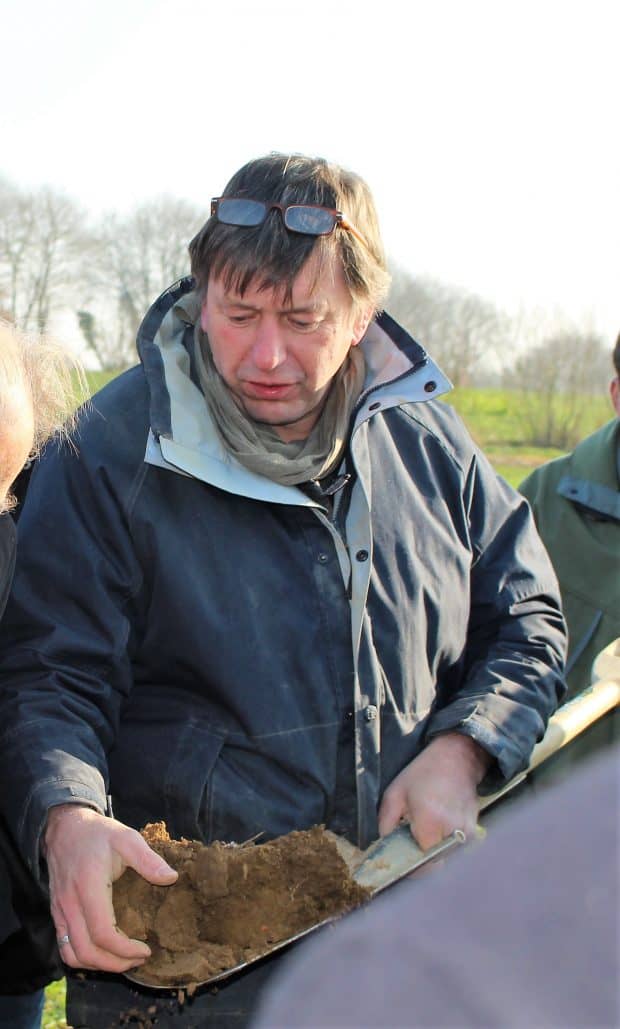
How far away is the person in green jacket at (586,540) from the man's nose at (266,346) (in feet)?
5.33

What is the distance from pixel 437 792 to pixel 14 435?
3.92 feet

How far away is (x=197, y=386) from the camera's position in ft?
8.68

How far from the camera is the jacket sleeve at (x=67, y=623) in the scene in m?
2.26

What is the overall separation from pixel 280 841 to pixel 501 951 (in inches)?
67.4

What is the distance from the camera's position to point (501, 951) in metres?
0.59

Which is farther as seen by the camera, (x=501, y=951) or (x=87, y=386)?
(x=87, y=386)

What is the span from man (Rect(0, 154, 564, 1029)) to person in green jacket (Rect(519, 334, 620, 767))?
3.16 ft

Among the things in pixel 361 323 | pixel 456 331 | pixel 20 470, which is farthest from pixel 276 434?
pixel 456 331

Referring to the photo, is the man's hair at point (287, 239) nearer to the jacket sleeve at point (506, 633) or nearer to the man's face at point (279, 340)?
the man's face at point (279, 340)

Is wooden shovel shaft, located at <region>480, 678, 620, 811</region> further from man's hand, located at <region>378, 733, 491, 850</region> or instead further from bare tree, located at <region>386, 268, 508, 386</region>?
bare tree, located at <region>386, 268, 508, 386</region>

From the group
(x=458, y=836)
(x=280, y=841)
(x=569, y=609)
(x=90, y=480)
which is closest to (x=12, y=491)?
(x=90, y=480)

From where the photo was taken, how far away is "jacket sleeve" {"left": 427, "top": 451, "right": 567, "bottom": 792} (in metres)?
2.68

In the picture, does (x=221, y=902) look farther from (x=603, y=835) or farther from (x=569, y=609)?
(x=569, y=609)

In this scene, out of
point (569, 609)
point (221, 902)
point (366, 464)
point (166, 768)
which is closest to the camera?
point (221, 902)
